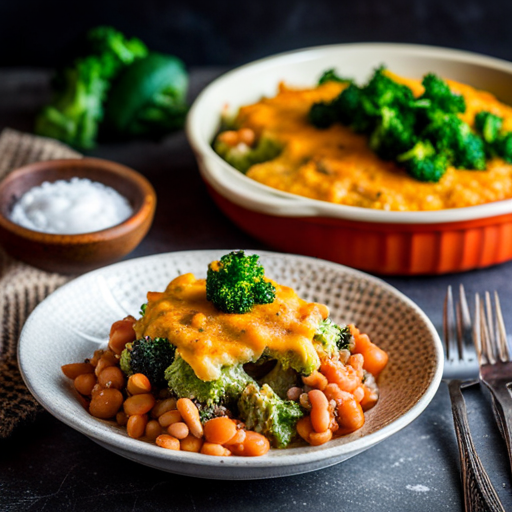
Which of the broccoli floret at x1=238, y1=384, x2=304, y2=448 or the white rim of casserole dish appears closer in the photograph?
the broccoli floret at x1=238, y1=384, x2=304, y2=448

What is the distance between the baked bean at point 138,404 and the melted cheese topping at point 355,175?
56.2 inches

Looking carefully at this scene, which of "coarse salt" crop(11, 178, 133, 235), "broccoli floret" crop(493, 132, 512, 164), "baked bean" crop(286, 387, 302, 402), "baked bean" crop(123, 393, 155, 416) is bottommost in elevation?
"coarse salt" crop(11, 178, 133, 235)

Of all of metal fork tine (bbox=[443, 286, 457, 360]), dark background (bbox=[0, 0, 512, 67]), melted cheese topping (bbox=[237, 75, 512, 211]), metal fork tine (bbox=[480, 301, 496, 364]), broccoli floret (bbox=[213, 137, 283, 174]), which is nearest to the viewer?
metal fork tine (bbox=[480, 301, 496, 364])

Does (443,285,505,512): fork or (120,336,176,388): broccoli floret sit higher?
(120,336,176,388): broccoli floret

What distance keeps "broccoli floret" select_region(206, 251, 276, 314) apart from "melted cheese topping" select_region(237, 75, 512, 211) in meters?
1.03

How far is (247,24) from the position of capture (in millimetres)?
5754

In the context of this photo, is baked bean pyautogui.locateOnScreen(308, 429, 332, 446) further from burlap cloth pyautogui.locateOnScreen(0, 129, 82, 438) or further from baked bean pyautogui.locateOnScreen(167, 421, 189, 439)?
burlap cloth pyautogui.locateOnScreen(0, 129, 82, 438)

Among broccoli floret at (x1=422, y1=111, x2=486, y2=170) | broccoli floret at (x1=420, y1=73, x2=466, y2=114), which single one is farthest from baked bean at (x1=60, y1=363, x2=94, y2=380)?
broccoli floret at (x1=420, y1=73, x2=466, y2=114)

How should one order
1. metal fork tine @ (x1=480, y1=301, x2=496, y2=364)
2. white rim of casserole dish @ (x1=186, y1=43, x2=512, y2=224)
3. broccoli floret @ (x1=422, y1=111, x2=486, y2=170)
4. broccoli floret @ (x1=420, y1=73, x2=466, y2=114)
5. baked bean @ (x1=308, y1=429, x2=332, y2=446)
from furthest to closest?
broccoli floret @ (x1=420, y1=73, x2=466, y2=114) < broccoli floret @ (x1=422, y1=111, x2=486, y2=170) < white rim of casserole dish @ (x1=186, y1=43, x2=512, y2=224) < metal fork tine @ (x1=480, y1=301, x2=496, y2=364) < baked bean @ (x1=308, y1=429, x2=332, y2=446)

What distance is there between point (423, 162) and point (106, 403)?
1803 millimetres

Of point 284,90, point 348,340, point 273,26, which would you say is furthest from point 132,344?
point 273,26

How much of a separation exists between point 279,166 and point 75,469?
173 cm

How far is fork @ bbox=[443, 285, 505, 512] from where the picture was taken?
6.30 ft

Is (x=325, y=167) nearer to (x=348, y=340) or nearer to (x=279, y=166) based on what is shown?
(x=279, y=166)
